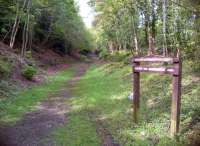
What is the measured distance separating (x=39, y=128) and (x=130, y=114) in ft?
→ 9.89

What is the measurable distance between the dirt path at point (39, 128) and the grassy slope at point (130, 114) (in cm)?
27

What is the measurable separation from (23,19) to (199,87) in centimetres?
2191

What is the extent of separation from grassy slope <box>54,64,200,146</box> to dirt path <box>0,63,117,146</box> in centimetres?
27

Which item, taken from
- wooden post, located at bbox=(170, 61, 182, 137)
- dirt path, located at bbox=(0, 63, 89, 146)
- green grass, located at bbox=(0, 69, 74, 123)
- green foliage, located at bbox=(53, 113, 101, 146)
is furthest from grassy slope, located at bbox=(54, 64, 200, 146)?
green grass, located at bbox=(0, 69, 74, 123)

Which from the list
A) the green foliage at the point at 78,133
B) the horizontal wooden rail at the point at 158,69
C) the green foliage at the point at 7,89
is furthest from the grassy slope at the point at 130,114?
the green foliage at the point at 7,89

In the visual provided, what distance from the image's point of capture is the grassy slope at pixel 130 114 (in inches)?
353

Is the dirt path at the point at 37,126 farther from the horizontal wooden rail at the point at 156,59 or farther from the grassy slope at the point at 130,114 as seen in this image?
the horizontal wooden rail at the point at 156,59

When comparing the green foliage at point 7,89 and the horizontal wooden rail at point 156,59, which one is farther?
the green foliage at point 7,89

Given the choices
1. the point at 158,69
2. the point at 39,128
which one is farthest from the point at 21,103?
the point at 158,69

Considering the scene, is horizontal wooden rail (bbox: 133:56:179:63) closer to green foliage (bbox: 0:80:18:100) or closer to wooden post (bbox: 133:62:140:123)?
wooden post (bbox: 133:62:140:123)

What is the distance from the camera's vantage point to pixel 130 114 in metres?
11.6

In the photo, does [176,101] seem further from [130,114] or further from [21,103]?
[21,103]

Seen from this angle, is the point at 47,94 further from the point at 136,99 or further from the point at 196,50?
the point at 196,50

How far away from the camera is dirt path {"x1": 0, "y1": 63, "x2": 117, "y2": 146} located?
30.1 feet
